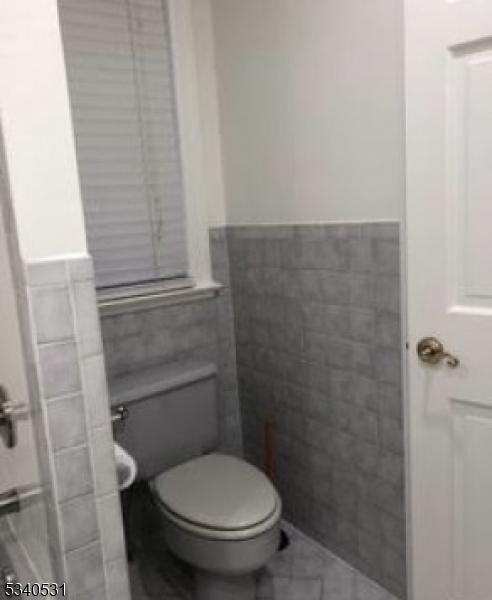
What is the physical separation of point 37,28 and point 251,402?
174 cm

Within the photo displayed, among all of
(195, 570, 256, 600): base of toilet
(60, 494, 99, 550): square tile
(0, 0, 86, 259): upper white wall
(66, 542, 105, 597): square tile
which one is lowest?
(195, 570, 256, 600): base of toilet

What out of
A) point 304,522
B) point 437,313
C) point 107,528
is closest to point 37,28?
point 107,528

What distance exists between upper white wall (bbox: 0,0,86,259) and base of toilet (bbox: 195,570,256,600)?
1.26 meters

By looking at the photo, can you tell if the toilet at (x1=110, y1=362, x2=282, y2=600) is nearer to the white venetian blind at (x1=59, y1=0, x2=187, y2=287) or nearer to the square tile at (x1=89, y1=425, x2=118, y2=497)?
the white venetian blind at (x1=59, y1=0, x2=187, y2=287)

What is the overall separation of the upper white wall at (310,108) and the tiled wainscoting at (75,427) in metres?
1.01

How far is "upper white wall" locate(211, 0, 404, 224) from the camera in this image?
1.59 metres

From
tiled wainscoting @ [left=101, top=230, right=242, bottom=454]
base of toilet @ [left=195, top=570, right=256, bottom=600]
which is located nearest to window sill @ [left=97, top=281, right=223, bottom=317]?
tiled wainscoting @ [left=101, top=230, right=242, bottom=454]

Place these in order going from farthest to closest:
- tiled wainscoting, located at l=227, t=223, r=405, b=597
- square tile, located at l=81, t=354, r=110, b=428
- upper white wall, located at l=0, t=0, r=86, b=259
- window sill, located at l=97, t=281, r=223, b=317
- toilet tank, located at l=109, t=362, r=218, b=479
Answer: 1. window sill, located at l=97, t=281, r=223, b=317
2. toilet tank, located at l=109, t=362, r=218, b=479
3. tiled wainscoting, located at l=227, t=223, r=405, b=597
4. square tile, located at l=81, t=354, r=110, b=428
5. upper white wall, located at l=0, t=0, r=86, b=259

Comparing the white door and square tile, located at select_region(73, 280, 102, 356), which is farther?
the white door

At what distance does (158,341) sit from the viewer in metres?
2.13

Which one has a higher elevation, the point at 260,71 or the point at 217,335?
the point at 260,71

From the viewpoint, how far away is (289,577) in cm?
198

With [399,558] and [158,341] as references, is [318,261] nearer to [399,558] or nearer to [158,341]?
[158,341]

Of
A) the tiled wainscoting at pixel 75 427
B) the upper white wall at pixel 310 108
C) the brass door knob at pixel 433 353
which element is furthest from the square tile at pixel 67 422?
the upper white wall at pixel 310 108
